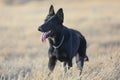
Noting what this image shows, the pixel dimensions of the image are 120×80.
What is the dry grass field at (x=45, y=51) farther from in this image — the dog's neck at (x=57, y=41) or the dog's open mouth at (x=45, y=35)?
the dog's open mouth at (x=45, y=35)

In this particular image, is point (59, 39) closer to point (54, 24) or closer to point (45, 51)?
point (54, 24)

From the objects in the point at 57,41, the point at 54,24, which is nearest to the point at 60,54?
the point at 57,41

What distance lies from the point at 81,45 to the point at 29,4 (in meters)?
36.7

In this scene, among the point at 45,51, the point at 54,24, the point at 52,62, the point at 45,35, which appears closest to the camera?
the point at 45,35

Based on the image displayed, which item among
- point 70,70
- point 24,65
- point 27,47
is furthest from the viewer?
Answer: point 27,47

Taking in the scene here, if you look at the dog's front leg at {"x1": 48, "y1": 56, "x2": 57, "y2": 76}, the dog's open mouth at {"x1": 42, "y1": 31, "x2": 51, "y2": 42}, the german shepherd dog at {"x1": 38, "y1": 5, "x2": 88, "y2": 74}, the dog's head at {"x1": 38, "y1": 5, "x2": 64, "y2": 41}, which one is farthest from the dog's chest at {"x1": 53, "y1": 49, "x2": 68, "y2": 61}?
the dog's open mouth at {"x1": 42, "y1": 31, "x2": 51, "y2": 42}

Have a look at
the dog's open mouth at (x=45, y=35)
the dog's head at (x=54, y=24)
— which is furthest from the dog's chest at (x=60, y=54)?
the dog's open mouth at (x=45, y=35)

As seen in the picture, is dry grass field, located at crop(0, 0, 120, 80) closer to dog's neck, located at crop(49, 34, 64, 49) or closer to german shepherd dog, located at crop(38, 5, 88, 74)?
german shepherd dog, located at crop(38, 5, 88, 74)

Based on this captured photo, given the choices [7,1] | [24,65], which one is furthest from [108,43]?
[7,1]

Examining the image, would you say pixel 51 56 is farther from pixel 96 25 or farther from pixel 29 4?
pixel 29 4

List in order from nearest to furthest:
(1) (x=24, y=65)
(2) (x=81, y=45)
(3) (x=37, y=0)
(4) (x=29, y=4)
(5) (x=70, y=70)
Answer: (5) (x=70, y=70)
(2) (x=81, y=45)
(1) (x=24, y=65)
(4) (x=29, y=4)
(3) (x=37, y=0)

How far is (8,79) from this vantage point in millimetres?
9898

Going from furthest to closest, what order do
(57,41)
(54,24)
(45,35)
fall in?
(57,41), (54,24), (45,35)

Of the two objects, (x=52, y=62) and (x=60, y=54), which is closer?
(x=60, y=54)
